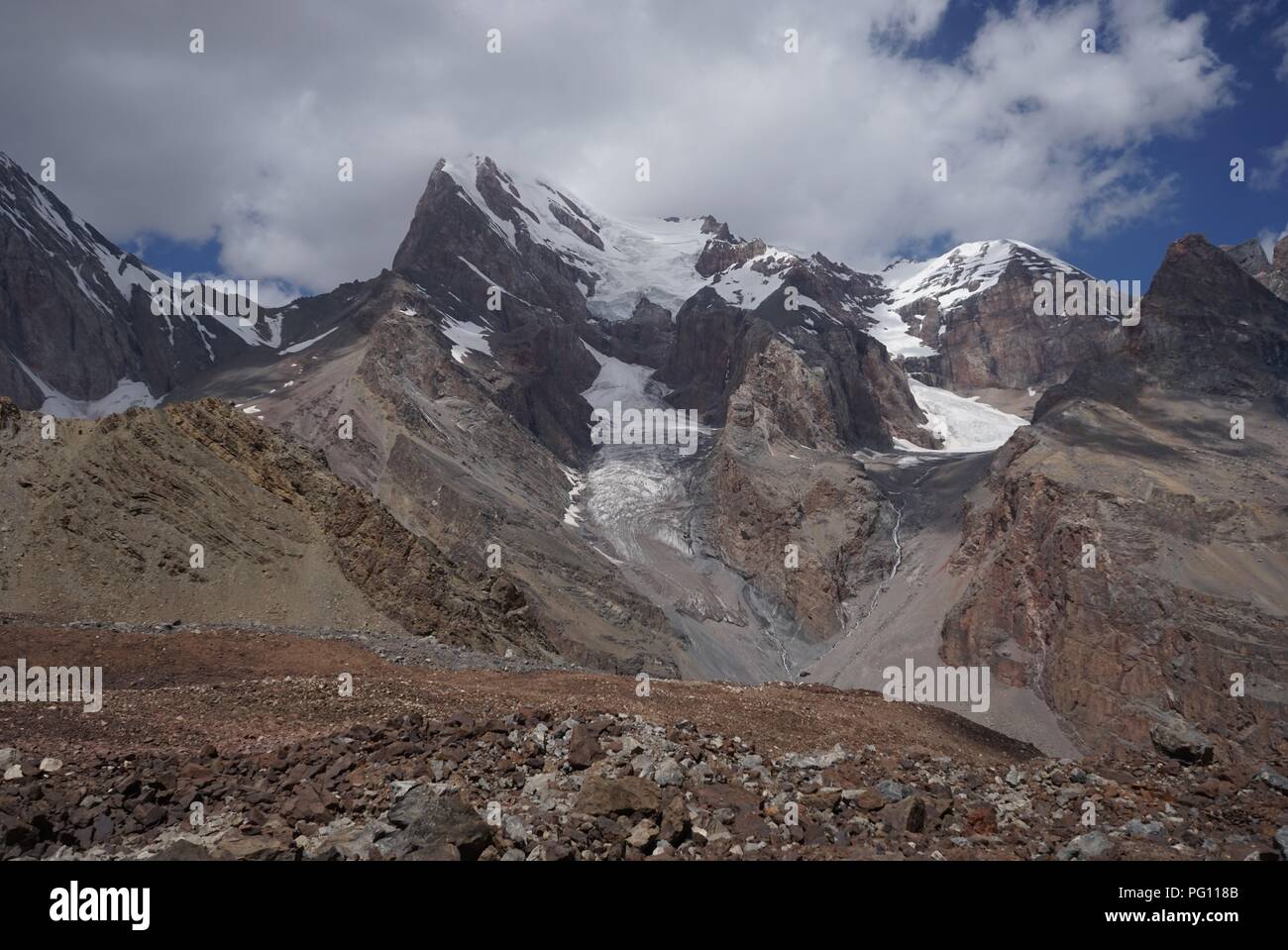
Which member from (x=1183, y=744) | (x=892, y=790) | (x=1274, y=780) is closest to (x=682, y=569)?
(x=1183, y=744)

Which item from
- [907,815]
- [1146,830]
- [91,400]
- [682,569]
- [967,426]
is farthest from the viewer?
[967,426]

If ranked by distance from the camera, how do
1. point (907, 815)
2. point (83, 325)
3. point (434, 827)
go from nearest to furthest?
1. point (434, 827)
2. point (907, 815)
3. point (83, 325)

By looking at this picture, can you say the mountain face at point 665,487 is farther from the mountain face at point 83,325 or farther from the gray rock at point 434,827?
the gray rock at point 434,827

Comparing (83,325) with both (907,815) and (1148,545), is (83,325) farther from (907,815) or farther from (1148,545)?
(907,815)

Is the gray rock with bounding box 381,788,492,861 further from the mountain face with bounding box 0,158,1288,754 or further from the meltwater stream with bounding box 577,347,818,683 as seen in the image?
the meltwater stream with bounding box 577,347,818,683

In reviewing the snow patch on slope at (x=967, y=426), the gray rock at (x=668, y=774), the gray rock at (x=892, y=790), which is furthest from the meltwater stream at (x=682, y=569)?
the gray rock at (x=668, y=774)

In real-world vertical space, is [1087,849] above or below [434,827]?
below

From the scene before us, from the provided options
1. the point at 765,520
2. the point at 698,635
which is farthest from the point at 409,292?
the point at 698,635
